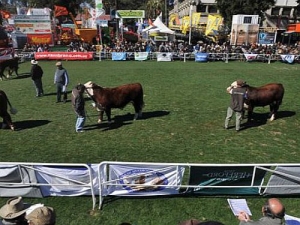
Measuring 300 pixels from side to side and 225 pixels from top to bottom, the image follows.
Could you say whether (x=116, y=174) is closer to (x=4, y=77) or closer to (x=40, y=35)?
(x=4, y=77)

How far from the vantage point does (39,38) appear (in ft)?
117

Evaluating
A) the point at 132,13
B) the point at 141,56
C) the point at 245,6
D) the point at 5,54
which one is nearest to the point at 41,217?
the point at 5,54

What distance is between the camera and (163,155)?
8.81 metres

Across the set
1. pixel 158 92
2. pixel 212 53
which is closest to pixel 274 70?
pixel 212 53

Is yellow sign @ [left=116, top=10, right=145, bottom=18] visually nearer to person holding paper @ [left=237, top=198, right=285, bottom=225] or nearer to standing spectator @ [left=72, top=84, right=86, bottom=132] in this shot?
standing spectator @ [left=72, top=84, right=86, bottom=132]

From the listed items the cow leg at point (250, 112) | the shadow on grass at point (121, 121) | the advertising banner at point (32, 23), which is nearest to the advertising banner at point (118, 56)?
the advertising banner at point (32, 23)

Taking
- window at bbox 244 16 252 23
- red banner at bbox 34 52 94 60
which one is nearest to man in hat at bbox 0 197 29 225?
red banner at bbox 34 52 94 60

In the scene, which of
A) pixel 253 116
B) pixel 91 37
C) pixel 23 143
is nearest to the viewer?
pixel 23 143

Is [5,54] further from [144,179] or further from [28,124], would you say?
[144,179]

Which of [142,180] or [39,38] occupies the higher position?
[39,38]

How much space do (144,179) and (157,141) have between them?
10.8 feet

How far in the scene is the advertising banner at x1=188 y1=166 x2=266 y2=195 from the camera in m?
6.38

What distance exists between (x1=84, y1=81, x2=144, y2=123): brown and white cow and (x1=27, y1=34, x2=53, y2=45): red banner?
28.1 m

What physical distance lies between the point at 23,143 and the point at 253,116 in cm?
855
